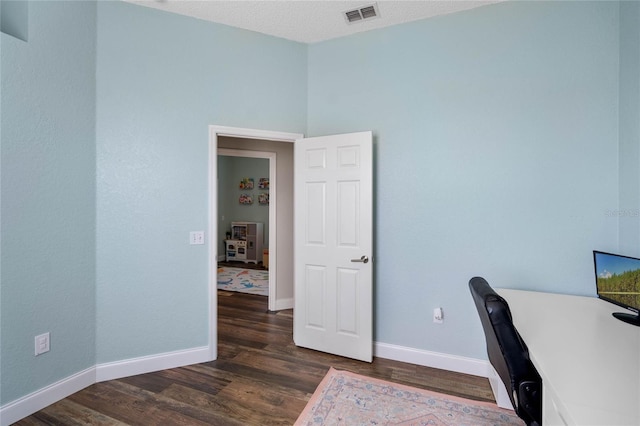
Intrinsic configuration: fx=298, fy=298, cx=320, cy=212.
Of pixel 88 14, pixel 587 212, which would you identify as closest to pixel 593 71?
pixel 587 212

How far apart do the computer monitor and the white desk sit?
0.28 feet

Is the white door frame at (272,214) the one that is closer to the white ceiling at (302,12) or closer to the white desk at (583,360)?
the white ceiling at (302,12)

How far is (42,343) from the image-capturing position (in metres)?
2.03

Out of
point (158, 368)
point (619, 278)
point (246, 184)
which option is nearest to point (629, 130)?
point (619, 278)

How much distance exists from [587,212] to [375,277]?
1.66 m

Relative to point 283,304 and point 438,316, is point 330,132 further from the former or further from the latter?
point 283,304

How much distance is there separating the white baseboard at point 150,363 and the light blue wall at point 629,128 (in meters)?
3.32

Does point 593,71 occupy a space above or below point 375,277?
above

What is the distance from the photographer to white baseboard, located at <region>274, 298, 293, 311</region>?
3990 mm

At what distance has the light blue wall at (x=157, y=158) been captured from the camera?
7.74 ft

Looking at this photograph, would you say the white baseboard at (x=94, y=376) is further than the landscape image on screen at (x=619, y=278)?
Yes

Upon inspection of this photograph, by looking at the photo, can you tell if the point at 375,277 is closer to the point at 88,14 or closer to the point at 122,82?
the point at 122,82

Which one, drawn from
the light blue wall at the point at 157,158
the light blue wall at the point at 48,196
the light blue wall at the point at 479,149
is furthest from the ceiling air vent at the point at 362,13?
the light blue wall at the point at 48,196

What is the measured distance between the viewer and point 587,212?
2162mm
